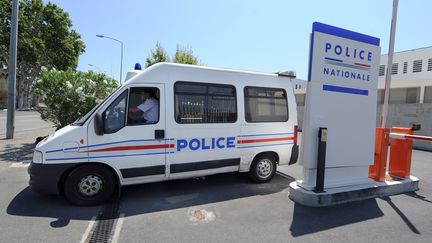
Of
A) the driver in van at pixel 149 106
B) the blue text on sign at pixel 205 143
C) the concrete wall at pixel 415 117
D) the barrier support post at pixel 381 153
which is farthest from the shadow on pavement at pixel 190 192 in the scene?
the concrete wall at pixel 415 117

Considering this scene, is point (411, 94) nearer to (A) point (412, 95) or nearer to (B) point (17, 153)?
(A) point (412, 95)

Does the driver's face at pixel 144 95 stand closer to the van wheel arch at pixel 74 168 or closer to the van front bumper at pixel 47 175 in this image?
the van wheel arch at pixel 74 168

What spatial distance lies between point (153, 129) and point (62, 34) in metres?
37.5

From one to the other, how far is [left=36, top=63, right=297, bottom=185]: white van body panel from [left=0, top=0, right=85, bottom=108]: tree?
35106 millimetres

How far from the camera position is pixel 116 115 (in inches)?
203

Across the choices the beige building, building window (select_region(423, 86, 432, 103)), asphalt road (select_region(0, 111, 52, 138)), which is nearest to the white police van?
asphalt road (select_region(0, 111, 52, 138))

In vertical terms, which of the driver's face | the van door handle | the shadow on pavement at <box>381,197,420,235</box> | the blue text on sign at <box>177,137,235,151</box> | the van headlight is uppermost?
the driver's face

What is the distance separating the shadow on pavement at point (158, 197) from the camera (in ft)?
15.3

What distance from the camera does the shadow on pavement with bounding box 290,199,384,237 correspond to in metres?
4.30

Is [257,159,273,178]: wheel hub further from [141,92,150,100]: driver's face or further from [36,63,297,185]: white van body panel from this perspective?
[141,92,150,100]: driver's face

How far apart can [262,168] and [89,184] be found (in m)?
3.56

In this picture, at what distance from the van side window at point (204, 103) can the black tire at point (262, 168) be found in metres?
1.13

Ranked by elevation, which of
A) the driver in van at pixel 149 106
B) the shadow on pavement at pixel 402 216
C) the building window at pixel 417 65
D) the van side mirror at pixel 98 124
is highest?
the building window at pixel 417 65

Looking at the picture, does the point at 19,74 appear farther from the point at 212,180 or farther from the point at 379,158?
the point at 379,158
